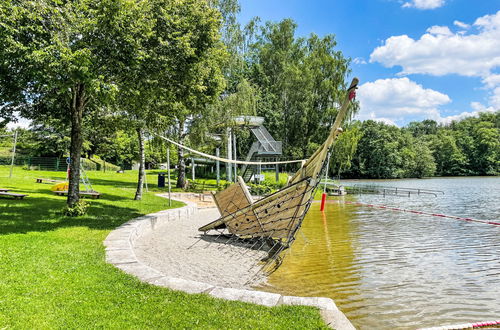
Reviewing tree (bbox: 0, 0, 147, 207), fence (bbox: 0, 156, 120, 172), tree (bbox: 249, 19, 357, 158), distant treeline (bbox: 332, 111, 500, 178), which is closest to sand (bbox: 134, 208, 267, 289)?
tree (bbox: 0, 0, 147, 207)

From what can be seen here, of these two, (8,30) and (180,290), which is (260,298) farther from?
(8,30)

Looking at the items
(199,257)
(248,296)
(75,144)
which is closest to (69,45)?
(75,144)

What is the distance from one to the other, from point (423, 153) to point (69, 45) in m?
71.4

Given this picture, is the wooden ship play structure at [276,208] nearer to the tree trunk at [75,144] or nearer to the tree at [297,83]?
the tree trunk at [75,144]

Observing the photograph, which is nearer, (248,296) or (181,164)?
(248,296)

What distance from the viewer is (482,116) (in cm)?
8675

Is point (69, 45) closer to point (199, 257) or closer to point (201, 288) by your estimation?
point (199, 257)

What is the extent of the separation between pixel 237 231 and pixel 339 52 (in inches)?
1249

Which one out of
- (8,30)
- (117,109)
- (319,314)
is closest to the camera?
(319,314)

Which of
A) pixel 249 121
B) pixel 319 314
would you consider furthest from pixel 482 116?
pixel 319 314

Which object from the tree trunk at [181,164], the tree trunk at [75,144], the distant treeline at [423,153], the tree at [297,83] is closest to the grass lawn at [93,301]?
the tree trunk at [75,144]

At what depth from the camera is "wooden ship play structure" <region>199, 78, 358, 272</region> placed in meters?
6.40

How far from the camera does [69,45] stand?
847 cm

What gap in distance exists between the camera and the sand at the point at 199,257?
19.7 ft
